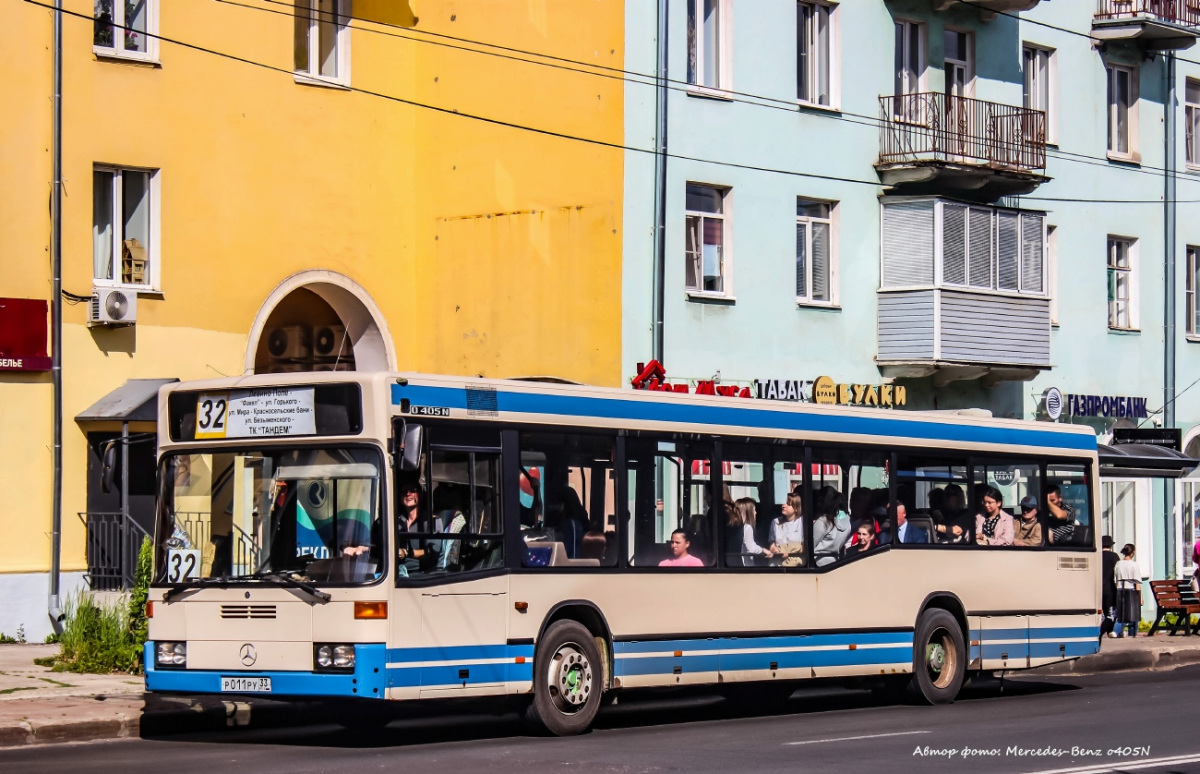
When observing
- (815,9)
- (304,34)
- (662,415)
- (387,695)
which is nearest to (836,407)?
(662,415)

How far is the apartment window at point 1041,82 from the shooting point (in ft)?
112

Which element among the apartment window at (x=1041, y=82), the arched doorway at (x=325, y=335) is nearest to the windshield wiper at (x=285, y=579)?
the arched doorway at (x=325, y=335)

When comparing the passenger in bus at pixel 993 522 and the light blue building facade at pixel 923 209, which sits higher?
the light blue building facade at pixel 923 209

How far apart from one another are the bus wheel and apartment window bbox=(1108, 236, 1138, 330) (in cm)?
1885

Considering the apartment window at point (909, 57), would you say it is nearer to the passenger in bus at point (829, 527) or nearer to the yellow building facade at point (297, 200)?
the yellow building facade at point (297, 200)

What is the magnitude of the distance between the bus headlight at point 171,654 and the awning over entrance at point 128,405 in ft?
29.7

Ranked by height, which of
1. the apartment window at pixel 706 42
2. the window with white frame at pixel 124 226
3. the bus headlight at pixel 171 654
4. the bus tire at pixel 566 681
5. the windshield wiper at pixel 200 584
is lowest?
the bus tire at pixel 566 681

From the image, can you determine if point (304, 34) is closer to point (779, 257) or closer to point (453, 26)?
point (453, 26)

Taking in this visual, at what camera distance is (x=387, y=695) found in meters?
12.8

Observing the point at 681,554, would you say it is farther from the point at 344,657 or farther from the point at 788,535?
the point at 344,657

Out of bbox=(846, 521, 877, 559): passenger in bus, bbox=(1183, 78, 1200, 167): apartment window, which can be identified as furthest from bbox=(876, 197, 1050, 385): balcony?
bbox=(846, 521, 877, 559): passenger in bus

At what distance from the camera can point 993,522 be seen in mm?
18984

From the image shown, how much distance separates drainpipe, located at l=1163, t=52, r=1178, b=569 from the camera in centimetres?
3638

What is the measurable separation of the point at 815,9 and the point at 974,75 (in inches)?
155
